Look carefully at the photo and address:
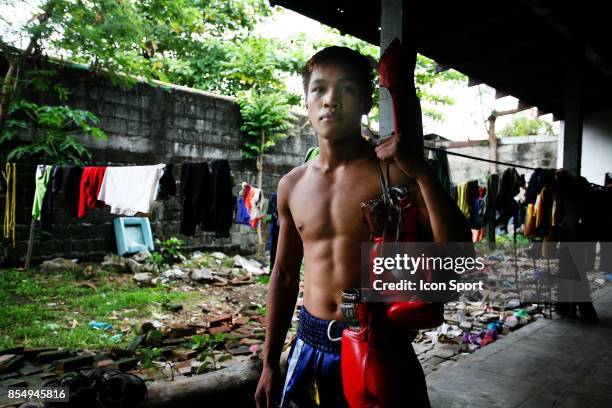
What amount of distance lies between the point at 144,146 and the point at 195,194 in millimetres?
3702

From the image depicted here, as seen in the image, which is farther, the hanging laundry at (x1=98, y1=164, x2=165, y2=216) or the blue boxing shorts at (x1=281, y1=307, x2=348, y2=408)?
the hanging laundry at (x1=98, y1=164, x2=165, y2=216)

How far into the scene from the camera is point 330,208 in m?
1.69

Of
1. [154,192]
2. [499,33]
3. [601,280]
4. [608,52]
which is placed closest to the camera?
[499,33]

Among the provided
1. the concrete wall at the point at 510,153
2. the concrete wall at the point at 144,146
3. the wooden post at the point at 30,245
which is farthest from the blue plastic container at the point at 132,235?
the concrete wall at the point at 510,153

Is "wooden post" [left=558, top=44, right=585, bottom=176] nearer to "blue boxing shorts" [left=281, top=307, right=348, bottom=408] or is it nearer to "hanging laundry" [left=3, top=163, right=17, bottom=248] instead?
"blue boxing shorts" [left=281, top=307, right=348, bottom=408]

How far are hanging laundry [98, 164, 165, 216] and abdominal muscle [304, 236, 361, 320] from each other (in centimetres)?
394

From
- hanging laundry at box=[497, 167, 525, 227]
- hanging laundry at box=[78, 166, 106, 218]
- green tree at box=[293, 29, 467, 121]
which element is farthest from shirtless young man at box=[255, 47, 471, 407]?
green tree at box=[293, 29, 467, 121]

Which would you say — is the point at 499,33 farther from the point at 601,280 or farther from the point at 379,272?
the point at 601,280

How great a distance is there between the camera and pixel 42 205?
6.16 metres

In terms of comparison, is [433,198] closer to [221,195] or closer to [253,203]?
[221,195]

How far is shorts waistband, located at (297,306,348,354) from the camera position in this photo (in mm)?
1657

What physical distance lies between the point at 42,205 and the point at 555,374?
270 inches

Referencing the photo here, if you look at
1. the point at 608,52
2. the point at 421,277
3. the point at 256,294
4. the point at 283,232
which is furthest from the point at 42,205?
the point at 608,52

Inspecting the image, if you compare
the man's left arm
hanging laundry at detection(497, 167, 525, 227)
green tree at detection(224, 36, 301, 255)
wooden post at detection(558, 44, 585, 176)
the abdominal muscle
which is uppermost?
green tree at detection(224, 36, 301, 255)
